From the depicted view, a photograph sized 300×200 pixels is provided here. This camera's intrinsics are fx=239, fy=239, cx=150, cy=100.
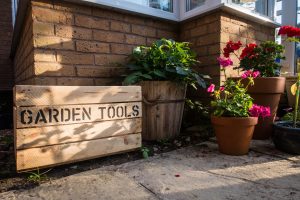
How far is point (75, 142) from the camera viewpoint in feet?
4.70

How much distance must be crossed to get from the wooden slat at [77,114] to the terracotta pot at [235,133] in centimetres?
60

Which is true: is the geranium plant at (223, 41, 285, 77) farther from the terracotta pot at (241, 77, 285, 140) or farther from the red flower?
the terracotta pot at (241, 77, 285, 140)

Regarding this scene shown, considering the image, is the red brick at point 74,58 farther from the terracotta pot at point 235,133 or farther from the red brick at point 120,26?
the terracotta pot at point 235,133

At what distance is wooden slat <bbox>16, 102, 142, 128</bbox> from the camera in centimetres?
127

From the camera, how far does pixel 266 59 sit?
1.97 m

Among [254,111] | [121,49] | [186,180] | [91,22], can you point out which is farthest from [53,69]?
[254,111]

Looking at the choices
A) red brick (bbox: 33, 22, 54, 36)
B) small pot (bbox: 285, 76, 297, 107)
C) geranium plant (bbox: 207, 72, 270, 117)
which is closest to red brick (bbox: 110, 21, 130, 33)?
red brick (bbox: 33, 22, 54, 36)

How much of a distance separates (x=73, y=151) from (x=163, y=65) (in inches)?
41.3

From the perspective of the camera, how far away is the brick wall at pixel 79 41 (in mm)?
1887

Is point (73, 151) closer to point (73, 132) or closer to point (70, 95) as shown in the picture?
point (73, 132)

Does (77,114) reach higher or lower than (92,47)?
lower

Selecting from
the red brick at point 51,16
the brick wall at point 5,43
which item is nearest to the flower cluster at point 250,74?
the red brick at point 51,16

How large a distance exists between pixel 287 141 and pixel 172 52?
3.68ft

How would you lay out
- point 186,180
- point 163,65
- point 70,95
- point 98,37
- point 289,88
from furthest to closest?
point 289,88 → point 98,37 → point 163,65 → point 70,95 → point 186,180
